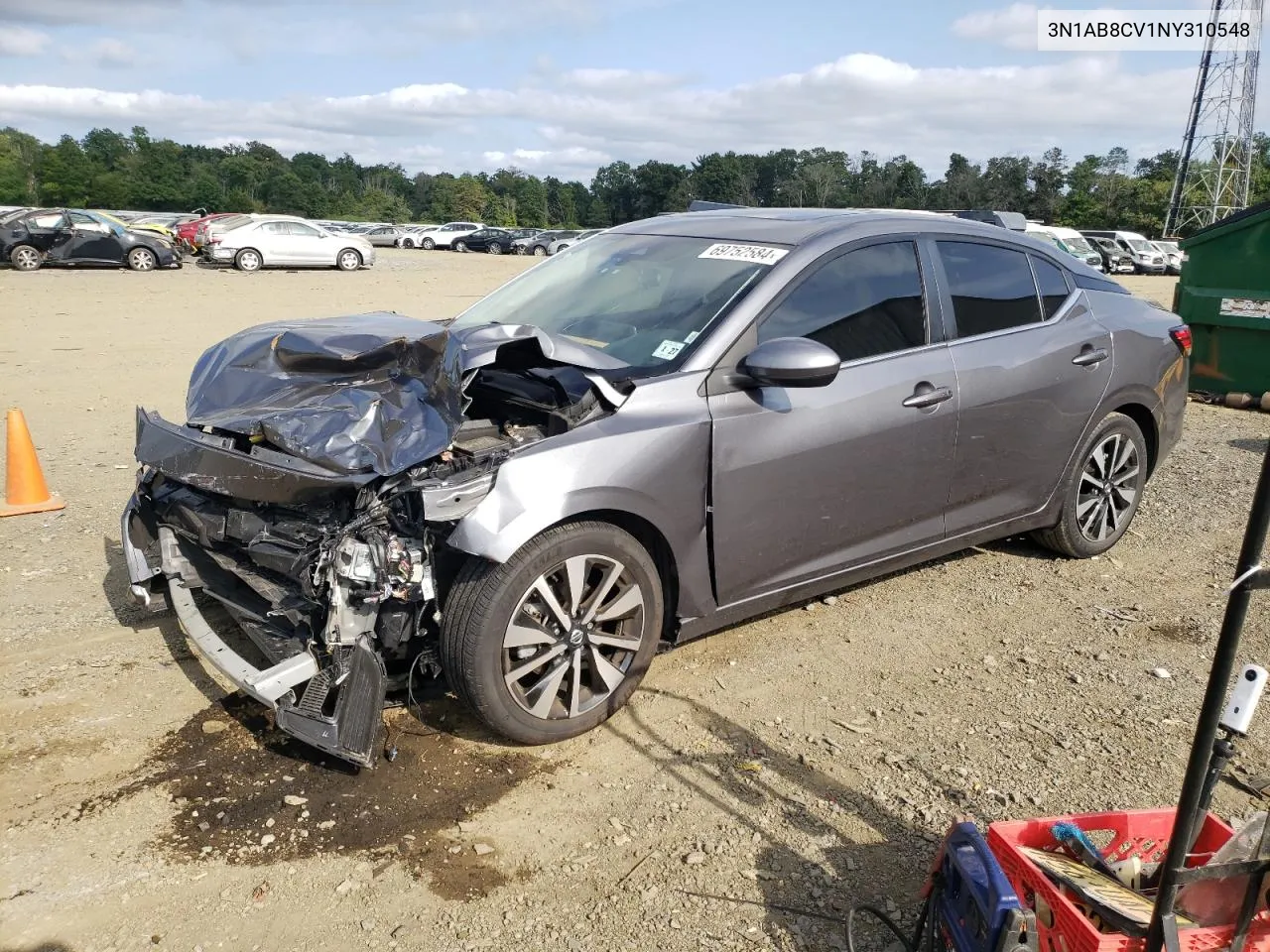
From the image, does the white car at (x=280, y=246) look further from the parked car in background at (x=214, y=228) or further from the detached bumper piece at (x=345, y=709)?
the detached bumper piece at (x=345, y=709)

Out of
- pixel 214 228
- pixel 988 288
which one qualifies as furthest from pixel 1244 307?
pixel 214 228

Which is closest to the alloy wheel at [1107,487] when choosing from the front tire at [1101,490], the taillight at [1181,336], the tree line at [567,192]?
the front tire at [1101,490]

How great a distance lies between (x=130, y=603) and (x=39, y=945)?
230 centimetres

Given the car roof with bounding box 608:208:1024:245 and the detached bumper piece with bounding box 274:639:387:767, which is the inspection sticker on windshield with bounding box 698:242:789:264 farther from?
the detached bumper piece with bounding box 274:639:387:767

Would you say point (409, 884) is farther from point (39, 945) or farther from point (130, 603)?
point (130, 603)

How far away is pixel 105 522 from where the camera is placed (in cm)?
569

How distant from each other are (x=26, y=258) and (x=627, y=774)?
25.5m

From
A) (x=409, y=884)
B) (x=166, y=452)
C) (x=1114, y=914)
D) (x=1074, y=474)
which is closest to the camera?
(x=1114, y=914)

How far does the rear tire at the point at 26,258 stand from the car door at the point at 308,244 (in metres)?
6.04

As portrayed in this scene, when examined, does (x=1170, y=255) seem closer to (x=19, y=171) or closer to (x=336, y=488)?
(x=336, y=488)

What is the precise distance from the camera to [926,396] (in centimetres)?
416

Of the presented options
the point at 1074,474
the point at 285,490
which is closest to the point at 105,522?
the point at 285,490

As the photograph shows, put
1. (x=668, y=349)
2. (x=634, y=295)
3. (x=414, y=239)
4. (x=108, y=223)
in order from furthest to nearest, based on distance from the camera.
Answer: (x=414, y=239) → (x=108, y=223) → (x=634, y=295) → (x=668, y=349)

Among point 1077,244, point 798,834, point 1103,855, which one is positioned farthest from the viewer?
point 1077,244
